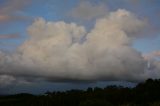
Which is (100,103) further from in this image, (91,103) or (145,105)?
(145,105)

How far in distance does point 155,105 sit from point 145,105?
549cm

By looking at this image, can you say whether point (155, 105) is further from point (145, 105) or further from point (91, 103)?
point (91, 103)

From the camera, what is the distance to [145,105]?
18275cm

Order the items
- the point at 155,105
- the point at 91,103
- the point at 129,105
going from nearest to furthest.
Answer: the point at 91,103 → the point at 155,105 → the point at 129,105

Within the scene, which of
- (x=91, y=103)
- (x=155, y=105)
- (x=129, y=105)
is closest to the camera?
(x=91, y=103)

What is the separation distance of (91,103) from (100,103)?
4.62 meters

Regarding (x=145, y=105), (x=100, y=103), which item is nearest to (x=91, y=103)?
(x=100, y=103)

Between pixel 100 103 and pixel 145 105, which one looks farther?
pixel 145 105

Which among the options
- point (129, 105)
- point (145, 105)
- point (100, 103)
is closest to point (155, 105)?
point (145, 105)

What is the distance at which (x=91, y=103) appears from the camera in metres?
152

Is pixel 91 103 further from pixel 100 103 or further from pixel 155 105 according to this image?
pixel 155 105

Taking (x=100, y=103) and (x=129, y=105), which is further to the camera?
(x=129, y=105)

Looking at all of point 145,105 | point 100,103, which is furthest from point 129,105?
point 100,103

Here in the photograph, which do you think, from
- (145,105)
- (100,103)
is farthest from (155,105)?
(100,103)
